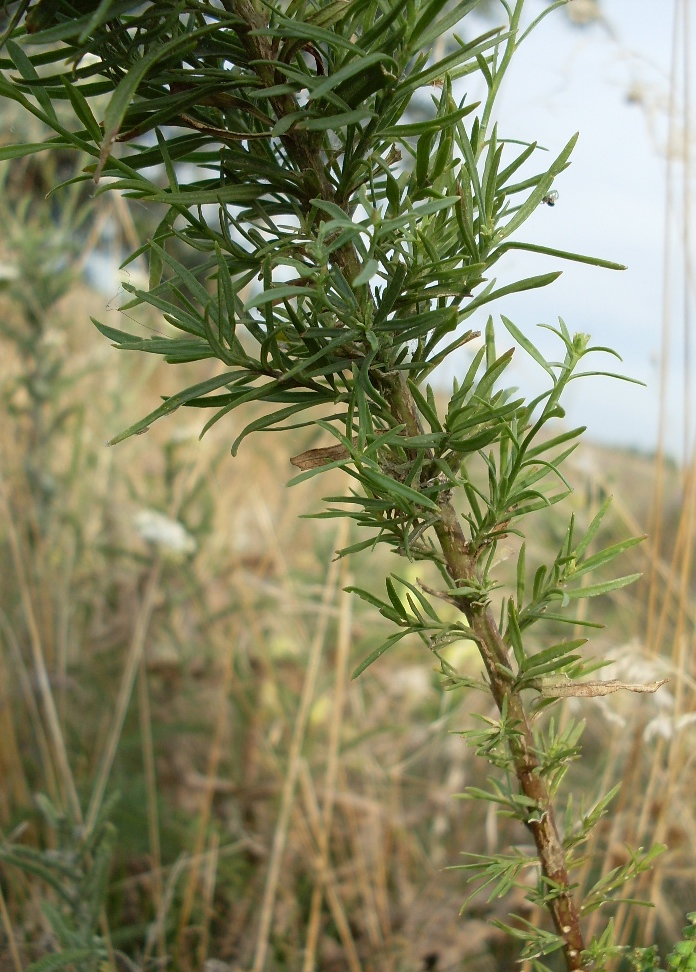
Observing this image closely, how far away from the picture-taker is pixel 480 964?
100 cm

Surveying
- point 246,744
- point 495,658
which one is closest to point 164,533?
point 246,744

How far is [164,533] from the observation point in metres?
1.32

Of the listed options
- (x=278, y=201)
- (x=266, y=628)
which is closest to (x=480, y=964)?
A: (x=266, y=628)

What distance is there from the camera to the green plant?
34cm

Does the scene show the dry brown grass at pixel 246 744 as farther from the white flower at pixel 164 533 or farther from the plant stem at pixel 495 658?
the plant stem at pixel 495 658

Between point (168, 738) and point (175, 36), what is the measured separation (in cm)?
109

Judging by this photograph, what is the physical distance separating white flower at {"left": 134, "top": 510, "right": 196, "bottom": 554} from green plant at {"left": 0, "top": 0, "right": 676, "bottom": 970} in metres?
0.96

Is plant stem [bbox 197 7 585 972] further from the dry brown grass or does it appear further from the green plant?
the dry brown grass

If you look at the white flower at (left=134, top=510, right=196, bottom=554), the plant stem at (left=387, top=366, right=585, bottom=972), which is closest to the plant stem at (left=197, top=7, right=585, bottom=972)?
the plant stem at (left=387, top=366, right=585, bottom=972)

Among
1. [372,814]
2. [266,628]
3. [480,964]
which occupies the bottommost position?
[480,964]

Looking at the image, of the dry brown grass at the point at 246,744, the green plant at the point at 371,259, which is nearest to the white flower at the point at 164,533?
the dry brown grass at the point at 246,744

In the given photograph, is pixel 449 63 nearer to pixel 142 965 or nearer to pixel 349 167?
pixel 349 167

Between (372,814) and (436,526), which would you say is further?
(372,814)

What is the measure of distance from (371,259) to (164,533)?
1.06 m
